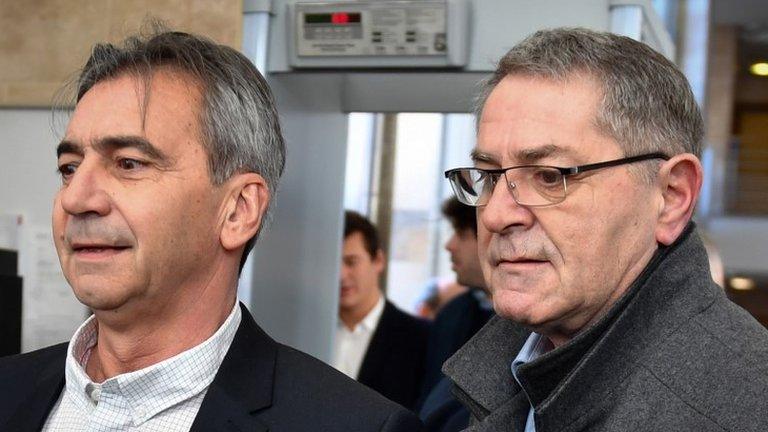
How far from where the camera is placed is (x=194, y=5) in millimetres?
3049

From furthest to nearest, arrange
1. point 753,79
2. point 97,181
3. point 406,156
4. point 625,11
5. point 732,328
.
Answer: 1. point 753,79
2. point 406,156
3. point 625,11
4. point 97,181
5. point 732,328

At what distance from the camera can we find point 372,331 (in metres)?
5.18

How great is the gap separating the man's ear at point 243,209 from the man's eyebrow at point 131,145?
15 centimetres

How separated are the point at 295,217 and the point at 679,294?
1.55 m

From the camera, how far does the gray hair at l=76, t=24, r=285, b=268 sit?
2131mm

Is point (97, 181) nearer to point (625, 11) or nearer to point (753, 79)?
point (625, 11)

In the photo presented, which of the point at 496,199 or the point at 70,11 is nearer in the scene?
the point at 496,199

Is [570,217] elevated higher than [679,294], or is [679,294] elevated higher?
[570,217]

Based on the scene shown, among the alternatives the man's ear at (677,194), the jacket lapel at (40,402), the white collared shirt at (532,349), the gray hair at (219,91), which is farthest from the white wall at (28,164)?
the man's ear at (677,194)

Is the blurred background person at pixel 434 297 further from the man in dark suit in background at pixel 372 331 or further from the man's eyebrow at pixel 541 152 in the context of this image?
the man's eyebrow at pixel 541 152

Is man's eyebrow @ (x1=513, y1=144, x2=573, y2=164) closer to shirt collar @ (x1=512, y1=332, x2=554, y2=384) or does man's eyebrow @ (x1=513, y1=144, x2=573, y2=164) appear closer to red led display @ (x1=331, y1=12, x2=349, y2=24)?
shirt collar @ (x1=512, y1=332, x2=554, y2=384)

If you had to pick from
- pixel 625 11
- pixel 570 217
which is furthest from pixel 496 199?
pixel 625 11

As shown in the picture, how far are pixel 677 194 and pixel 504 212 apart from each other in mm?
272

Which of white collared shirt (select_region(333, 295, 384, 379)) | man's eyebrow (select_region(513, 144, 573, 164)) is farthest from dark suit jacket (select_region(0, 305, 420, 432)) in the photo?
white collared shirt (select_region(333, 295, 384, 379))
